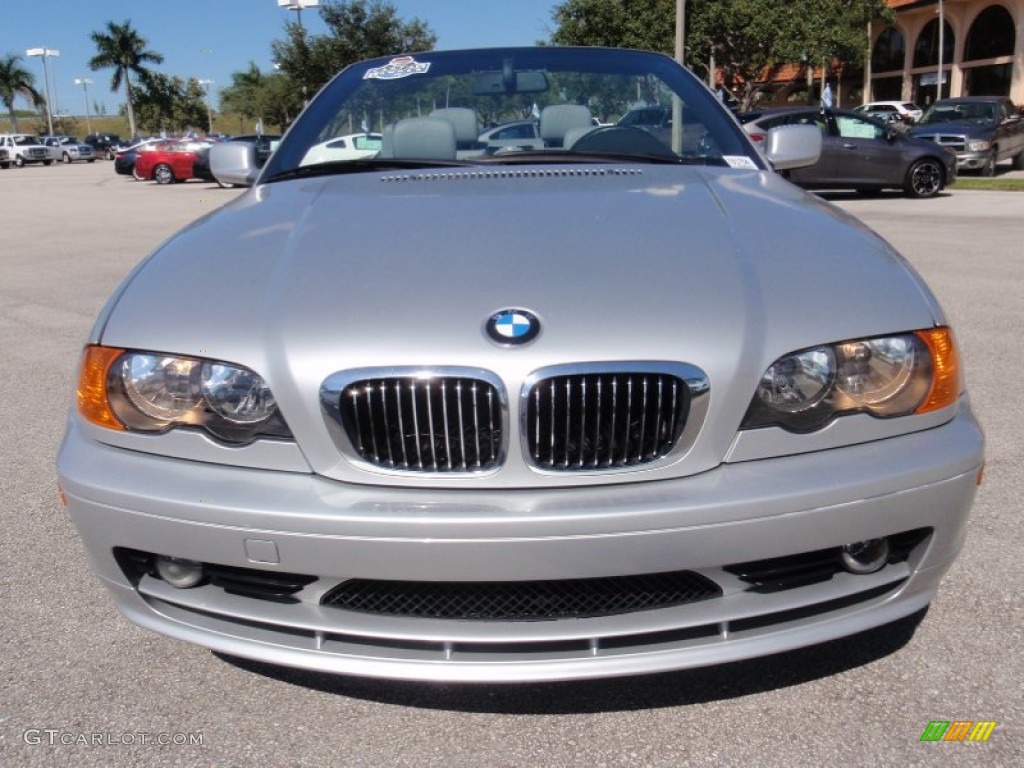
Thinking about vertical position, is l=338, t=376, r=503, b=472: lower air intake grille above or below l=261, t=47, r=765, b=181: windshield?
below

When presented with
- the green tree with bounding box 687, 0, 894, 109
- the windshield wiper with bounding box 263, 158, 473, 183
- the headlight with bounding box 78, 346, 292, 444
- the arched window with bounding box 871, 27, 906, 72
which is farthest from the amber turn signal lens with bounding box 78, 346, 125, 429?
the arched window with bounding box 871, 27, 906, 72

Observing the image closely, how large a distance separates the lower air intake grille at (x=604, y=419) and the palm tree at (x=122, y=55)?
7210cm

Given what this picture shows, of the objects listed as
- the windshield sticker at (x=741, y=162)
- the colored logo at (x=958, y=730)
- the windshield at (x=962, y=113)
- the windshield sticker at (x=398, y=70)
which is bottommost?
the colored logo at (x=958, y=730)

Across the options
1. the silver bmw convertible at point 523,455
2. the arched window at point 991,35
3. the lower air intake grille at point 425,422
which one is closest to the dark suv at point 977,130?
the silver bmw convertible at point 523,455

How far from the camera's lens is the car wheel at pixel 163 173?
28284 millimetres

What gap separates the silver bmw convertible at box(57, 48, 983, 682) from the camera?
5.85 feet

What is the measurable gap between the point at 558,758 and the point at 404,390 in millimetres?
861

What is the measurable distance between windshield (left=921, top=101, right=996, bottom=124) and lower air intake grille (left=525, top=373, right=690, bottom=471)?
807 inches

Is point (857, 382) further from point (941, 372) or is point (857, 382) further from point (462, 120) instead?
point (462, 120)

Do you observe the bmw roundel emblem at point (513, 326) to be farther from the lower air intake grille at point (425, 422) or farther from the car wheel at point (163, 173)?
the car wheel at point (163, 173)

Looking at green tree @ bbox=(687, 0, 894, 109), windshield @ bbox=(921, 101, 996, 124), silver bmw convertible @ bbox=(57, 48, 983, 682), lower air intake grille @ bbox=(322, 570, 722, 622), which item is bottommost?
lower air intake grille @ bbox=(322, 570, 722, 622)

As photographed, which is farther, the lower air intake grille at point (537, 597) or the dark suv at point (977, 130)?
the dark suv at point (977, 130)

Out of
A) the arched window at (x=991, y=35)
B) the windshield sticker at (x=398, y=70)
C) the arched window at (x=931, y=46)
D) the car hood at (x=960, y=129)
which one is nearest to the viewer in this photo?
the windshield sticker at (x=398, y=70)

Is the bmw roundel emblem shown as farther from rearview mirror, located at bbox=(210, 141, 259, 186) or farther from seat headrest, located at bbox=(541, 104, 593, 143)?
rearview mirror, located at bbox=(210, 141, 259, 186)
